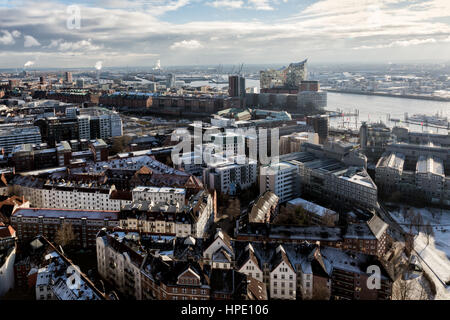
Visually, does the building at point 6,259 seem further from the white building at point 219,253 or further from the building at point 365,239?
the building at point 365,239

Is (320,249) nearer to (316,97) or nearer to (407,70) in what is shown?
(316,97)

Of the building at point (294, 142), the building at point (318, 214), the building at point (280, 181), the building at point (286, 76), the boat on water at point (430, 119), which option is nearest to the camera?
the building at point (318, 214)

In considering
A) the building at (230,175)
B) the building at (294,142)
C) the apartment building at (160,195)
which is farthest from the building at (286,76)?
the apartment building at (160,195)

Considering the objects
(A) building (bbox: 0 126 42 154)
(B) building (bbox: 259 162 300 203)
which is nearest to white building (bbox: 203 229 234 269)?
(B) building (bbox: 259 162 300 203)

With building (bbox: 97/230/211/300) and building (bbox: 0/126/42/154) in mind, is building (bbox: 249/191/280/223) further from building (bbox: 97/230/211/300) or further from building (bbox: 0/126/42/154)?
building (bbox: 0/126/42/154)
